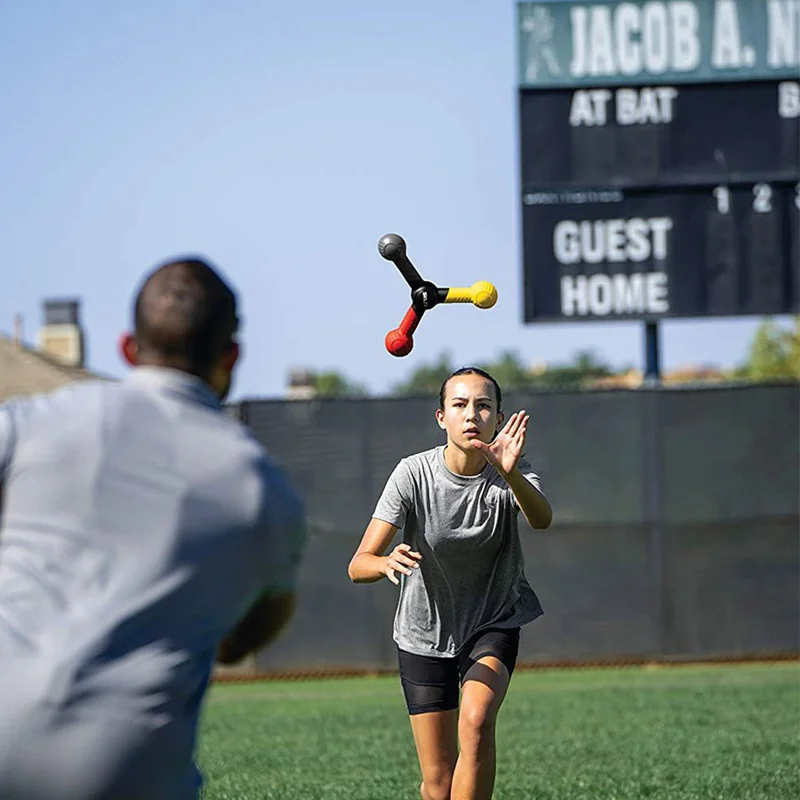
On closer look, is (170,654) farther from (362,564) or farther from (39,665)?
(362,564)

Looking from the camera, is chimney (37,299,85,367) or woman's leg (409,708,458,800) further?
chimney (37,299,85,367)

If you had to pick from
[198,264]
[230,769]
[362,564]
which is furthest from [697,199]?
[198,264]

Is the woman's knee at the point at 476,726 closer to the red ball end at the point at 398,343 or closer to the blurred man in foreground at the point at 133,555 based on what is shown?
the red ball end at the point at 398,343

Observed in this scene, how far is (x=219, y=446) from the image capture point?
324cm

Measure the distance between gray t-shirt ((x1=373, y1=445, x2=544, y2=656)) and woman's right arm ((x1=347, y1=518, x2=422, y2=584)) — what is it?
61 millimetres

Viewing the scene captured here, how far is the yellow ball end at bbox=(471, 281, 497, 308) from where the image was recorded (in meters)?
5.85

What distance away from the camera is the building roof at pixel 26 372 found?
113ft

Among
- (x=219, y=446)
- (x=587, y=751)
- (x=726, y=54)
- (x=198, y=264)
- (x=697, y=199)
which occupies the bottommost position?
(x=587, y=751)

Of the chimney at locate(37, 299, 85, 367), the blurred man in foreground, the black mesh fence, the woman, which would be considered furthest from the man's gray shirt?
the chimney at locate(37, 299, 85, 367)

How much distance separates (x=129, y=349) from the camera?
3.43 meters

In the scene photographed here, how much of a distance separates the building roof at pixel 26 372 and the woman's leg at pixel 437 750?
2800 centimetres

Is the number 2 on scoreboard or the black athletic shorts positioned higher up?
the number 2 on scoreboard

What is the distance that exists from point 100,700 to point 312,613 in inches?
512

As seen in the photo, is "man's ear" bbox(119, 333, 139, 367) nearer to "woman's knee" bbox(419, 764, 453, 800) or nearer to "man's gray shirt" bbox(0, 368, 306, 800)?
"man's gray shirt" bbox(0, 368, 306, 800)
